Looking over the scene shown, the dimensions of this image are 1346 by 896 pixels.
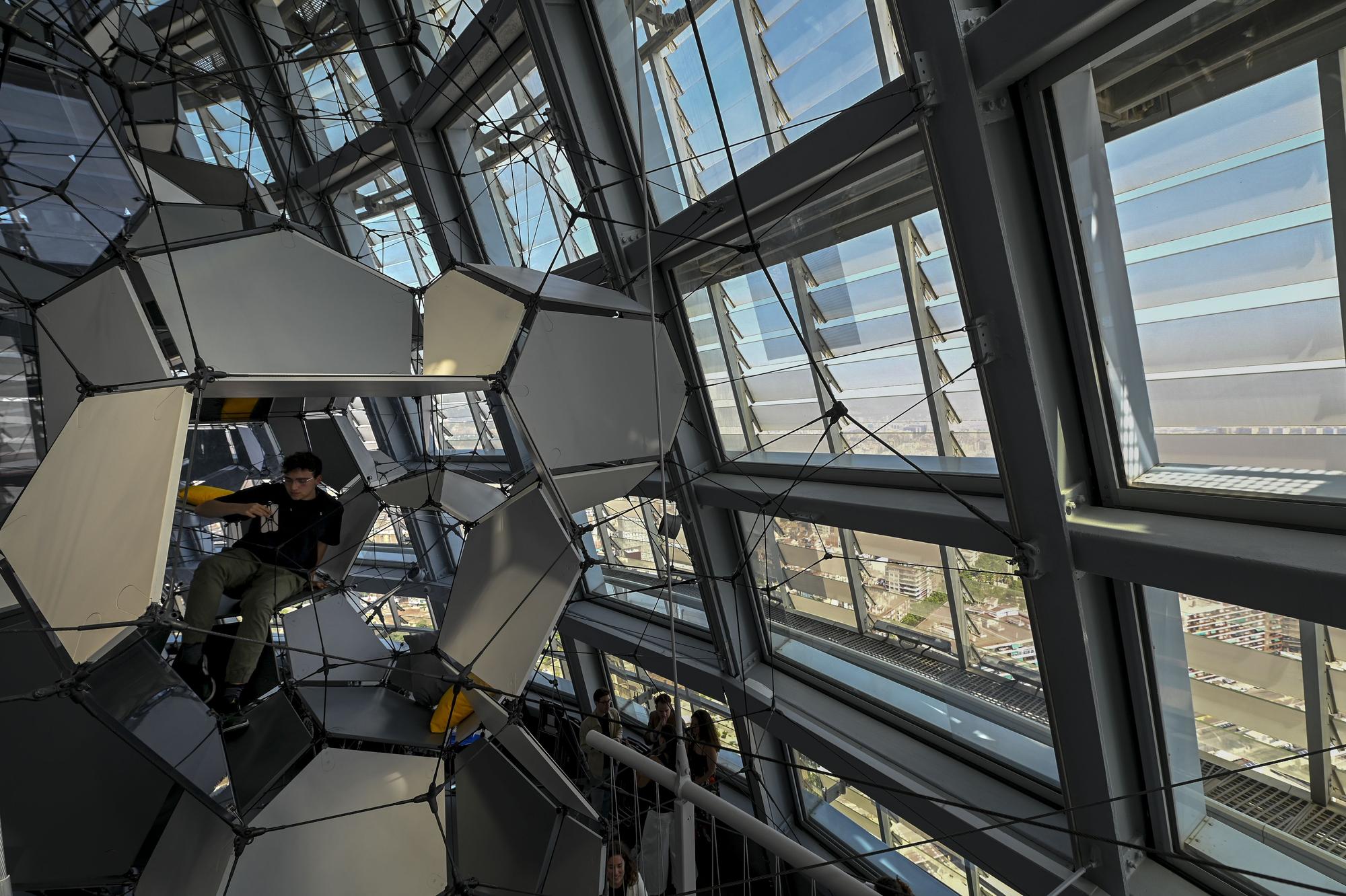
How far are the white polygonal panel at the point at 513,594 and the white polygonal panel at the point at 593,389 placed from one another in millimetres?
144

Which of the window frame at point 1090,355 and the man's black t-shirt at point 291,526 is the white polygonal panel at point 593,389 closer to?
the man's black t-shirt at point 291,526

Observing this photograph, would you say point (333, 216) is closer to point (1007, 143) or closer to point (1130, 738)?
point (1007, 143)

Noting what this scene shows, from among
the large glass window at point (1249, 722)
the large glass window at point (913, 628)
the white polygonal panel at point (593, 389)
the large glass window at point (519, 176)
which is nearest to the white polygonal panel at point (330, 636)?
the white polygonal panel at point (593, 389)

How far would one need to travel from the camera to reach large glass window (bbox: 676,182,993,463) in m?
1.83

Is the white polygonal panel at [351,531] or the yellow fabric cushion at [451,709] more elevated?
the white polygonal panel at [351,531]

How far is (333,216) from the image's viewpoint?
4.10 m

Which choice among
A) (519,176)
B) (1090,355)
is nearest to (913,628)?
(1090,355)

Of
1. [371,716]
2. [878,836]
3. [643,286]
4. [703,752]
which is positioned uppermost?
[643,286]

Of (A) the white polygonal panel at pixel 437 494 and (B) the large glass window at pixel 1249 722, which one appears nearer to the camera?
(B) the large glass window at pixel 1249 722

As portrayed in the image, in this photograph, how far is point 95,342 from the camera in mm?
1157

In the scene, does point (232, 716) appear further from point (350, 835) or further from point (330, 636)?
point (330, 636)

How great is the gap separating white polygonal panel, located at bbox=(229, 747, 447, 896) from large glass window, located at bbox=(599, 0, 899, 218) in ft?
5.33

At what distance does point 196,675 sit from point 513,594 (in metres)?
0.63

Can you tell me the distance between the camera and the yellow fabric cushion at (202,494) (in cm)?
163
